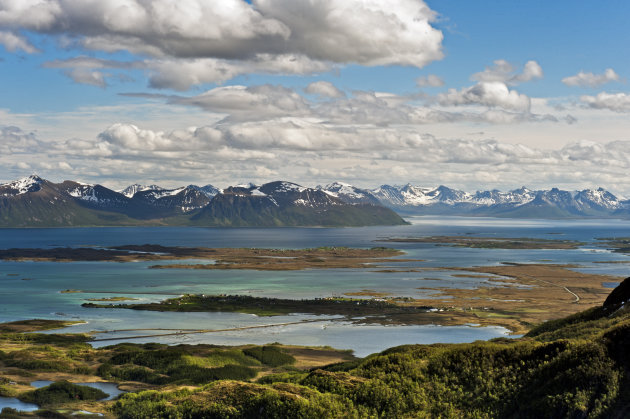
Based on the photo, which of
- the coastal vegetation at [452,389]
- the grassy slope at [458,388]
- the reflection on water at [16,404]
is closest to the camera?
the grassy slope at [458,388]

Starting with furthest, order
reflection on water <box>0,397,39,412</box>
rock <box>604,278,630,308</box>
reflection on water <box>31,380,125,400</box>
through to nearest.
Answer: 1. rock <box>604,278,630,308</box>
2. reflection on water <box>31,380,125,400</box>
3. reflection on water <box>0,397,39,412</box>

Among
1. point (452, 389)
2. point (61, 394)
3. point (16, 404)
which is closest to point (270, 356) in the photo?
point (61, 394)

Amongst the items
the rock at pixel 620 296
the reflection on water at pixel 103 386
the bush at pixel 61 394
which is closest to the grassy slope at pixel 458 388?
the bush at pixel 61 394

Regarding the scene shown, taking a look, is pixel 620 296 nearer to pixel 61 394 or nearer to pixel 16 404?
pixel 61 394

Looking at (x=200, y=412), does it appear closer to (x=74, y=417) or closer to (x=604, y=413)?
(x=74, y=417)

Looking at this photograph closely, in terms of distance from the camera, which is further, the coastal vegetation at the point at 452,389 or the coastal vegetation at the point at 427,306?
the coastal vegetation at the point at 427,306

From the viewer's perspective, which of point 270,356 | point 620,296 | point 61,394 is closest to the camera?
point 61,394

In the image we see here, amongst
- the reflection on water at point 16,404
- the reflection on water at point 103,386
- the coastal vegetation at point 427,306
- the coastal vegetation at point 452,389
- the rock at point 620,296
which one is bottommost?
the coastal vegetation at point 427,306

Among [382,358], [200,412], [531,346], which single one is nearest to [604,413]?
[531,346]

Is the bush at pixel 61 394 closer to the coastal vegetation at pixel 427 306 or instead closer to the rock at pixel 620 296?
the rock at pixel 620 296

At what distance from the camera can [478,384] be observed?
56625mm

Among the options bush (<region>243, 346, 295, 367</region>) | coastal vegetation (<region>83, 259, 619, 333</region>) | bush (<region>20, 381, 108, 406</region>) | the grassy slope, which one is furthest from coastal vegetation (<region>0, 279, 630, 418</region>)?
coastal vegetation (<region>83, 259, 619, 333</region>)

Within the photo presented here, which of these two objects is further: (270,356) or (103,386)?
(270,356)

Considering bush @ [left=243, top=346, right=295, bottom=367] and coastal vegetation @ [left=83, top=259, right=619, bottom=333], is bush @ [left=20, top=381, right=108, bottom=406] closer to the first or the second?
bush @ [left=243, top=346, right=295, bottom=367]
